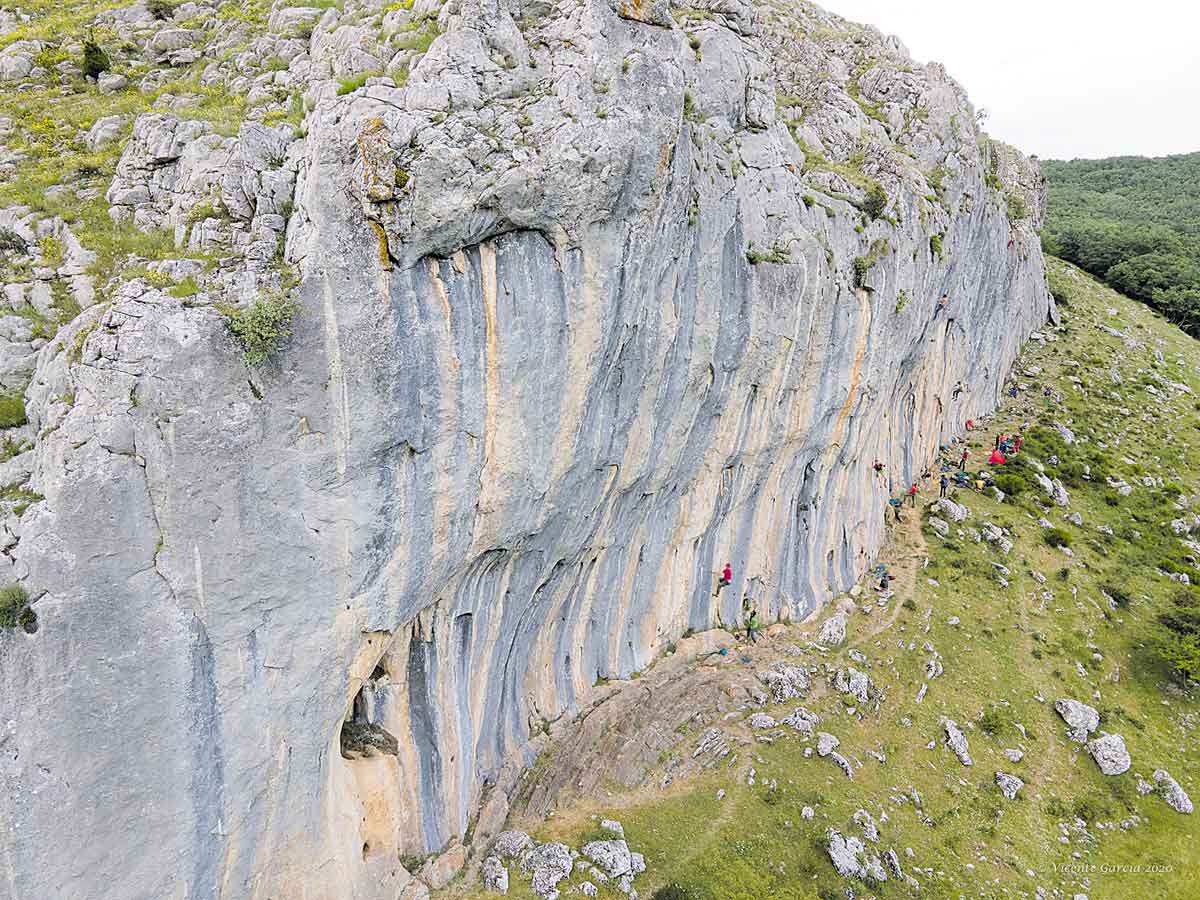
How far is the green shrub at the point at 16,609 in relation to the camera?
10148mm

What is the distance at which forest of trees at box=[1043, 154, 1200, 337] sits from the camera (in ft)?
263

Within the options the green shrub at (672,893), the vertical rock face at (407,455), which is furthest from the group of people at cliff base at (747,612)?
the green shrub at (672,893)

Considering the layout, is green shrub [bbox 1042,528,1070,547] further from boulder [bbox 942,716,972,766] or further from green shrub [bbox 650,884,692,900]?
green shrub [bbox 650,884,692,900]

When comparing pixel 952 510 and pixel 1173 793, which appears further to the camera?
pixel 952 510

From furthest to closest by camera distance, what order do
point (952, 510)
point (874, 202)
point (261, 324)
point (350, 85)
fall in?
point (952, 510), point (874, 202), point (350, 85), point (261, 324)

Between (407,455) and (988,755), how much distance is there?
2680cm

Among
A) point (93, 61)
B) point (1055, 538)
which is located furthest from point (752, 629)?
point (93, 61)

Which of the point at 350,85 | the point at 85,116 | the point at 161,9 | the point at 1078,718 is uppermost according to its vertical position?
the point at 161,9

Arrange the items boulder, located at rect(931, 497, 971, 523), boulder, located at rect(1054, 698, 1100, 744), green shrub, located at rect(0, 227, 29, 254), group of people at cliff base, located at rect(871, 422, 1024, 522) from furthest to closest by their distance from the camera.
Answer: group of people at cliff base, located at rect(871, 422, 1024, 522) < boulder, located at rect(931, 497, 971, 523) < boulder, located at rect(1054, 698, 1100, 744) < green shrub, located at rect(0, 227, 29, 254)

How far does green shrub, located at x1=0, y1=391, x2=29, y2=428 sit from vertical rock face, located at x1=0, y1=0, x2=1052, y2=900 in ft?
2.31

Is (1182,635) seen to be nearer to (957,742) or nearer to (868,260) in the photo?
(957,742)

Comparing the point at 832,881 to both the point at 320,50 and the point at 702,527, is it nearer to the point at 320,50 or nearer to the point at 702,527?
the point at 702,527

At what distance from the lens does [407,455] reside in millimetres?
13875

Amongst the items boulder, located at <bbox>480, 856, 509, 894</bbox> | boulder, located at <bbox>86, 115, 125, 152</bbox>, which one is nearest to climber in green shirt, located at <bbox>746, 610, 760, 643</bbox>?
boulder, located at <bbox>480, 856, 509, 894</bbox>
